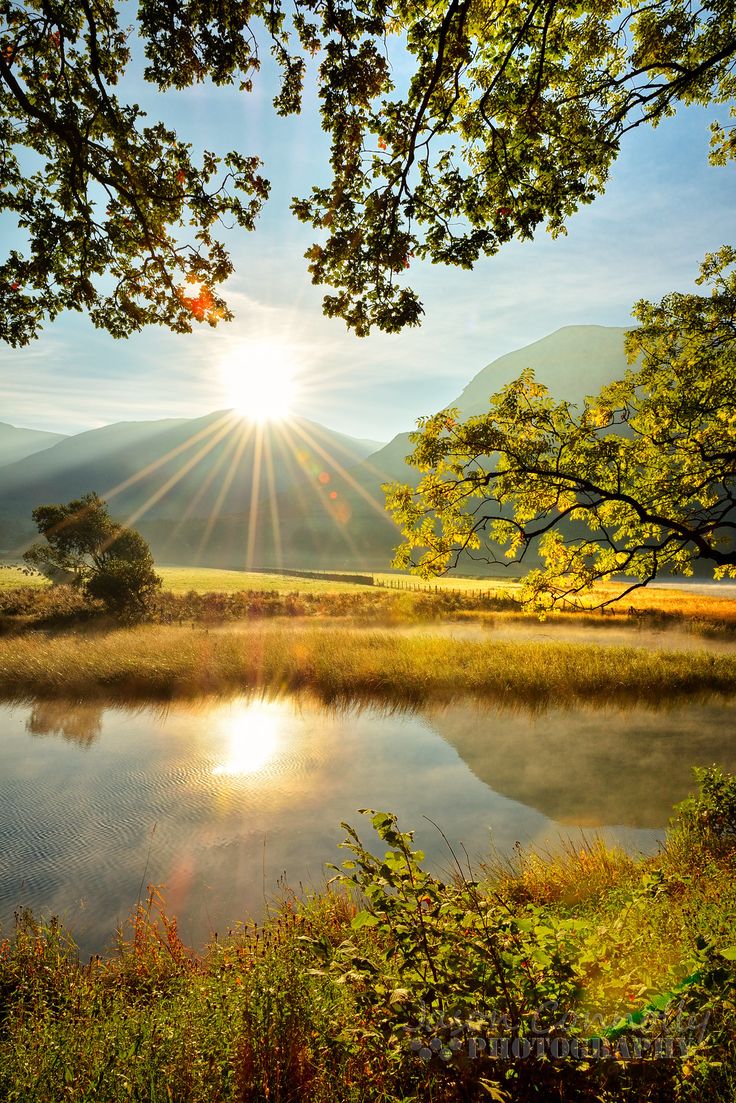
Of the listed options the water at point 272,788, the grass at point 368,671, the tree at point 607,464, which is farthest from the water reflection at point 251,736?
the tree at point 607,464

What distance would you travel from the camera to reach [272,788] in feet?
46.7

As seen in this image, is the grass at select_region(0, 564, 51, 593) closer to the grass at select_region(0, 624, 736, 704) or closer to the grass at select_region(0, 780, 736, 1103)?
the grass at select_region(0, 624, 736, 704)

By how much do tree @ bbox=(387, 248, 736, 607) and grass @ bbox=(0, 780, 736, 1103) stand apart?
741cm

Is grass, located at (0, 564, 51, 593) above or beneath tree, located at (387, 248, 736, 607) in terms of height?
beneath

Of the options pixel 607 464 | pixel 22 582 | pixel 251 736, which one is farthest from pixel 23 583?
pixel 607 464

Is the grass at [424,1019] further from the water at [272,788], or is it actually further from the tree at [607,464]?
the tree at [607,464]

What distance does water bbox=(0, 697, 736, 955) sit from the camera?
10078mm

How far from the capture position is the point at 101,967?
6895 millimetres

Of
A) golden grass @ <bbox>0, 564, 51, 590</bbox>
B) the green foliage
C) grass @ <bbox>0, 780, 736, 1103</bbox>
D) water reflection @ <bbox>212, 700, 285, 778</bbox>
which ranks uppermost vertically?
grass @ <bbox>0, 780, 736, 1103</bbox>

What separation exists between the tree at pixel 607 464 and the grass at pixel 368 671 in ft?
33.6

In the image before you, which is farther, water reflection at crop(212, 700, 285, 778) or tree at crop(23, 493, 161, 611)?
tree at crop(23, 493, 161, 611)

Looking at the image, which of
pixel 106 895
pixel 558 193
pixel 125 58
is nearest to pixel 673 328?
pixel 558 193

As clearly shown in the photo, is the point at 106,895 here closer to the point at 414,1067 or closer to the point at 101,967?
the point at 101,967

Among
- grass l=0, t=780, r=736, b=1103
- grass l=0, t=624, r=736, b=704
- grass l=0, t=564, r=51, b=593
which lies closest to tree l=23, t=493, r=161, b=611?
grass l=0, t=564, r=51, b=593
